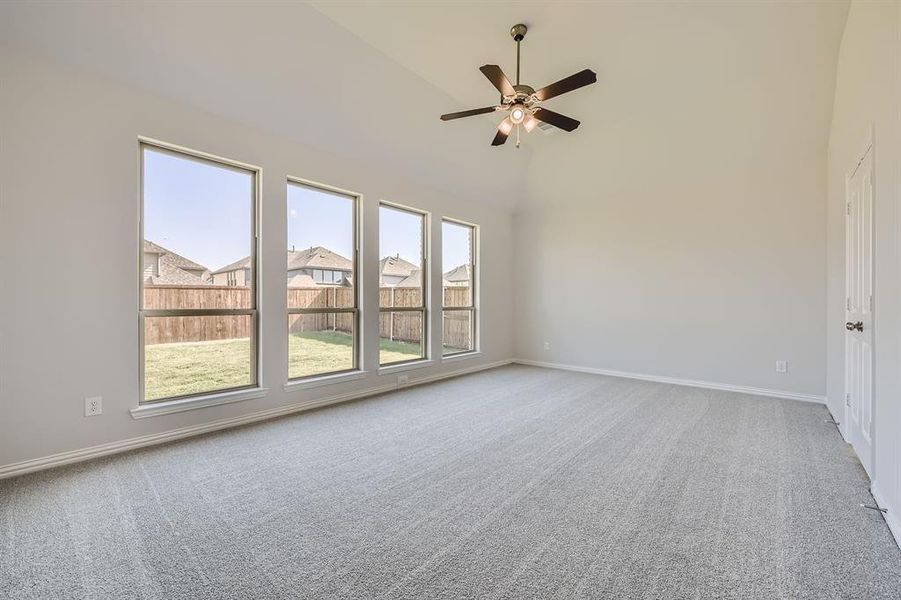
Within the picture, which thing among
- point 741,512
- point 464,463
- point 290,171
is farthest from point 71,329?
point 741,512

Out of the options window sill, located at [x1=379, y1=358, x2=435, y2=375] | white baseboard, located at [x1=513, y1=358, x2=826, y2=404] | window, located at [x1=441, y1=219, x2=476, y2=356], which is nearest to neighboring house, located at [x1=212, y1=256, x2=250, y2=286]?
window sill, located at [x1=379, y1=358, x2=435, y2=375]

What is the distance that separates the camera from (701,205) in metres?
5.11

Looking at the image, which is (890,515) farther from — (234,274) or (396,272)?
(234,274)

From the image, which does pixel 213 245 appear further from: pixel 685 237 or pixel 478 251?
pixel 685 237

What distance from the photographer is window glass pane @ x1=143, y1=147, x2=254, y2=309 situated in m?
3.20

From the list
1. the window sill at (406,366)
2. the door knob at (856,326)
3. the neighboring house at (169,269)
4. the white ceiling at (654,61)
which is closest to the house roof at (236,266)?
the neighboring house at (169,269)

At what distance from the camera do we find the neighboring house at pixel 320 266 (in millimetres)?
4074

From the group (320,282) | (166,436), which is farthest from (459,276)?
(166,436)

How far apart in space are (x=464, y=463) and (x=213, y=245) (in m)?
2.88

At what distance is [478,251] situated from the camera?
6.31m

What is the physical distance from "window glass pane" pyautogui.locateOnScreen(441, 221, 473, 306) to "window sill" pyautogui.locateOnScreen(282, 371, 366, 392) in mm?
1907

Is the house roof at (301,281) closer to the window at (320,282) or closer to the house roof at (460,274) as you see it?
the window at (320,282)

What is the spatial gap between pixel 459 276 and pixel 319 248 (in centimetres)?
249

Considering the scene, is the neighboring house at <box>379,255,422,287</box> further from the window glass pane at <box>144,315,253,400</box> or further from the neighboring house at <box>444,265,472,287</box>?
the window glass pane at <box>144,315,253,400</box>
